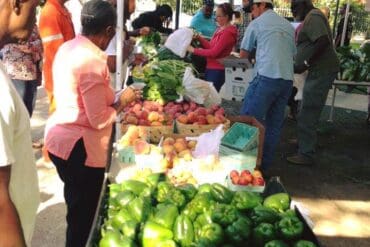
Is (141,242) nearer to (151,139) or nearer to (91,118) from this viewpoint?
(91,118)

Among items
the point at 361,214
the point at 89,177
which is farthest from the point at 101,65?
the point at 361,214

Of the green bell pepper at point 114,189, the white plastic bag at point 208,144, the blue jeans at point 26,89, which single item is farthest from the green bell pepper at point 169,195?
the blue jeans at point 26,89

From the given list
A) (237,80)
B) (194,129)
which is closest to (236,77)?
(237,80)

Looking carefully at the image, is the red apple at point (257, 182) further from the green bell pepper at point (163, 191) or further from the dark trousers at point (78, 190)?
the dark trousers at point (78, 190)

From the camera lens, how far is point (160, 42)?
6859 mm

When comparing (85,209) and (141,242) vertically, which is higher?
(141,242)

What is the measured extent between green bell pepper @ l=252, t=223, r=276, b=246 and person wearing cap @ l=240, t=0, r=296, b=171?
2.53 meters

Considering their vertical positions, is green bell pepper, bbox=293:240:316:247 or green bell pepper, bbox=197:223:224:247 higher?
green bell pepper, bbox=197:223:224:247

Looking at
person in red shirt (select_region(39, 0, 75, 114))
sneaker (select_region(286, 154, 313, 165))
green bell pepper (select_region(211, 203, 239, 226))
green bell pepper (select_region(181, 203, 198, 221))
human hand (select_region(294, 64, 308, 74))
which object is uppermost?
person in red shirt (select_region(39, 0, 75, 114))

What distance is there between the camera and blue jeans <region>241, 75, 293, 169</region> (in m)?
4.47

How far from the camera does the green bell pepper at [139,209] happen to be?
2.15 metres

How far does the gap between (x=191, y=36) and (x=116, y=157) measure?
3.03m

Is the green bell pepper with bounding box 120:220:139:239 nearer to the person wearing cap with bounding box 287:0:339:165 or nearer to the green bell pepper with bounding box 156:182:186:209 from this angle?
the green bell pepper with bounding box 156:182:186:209

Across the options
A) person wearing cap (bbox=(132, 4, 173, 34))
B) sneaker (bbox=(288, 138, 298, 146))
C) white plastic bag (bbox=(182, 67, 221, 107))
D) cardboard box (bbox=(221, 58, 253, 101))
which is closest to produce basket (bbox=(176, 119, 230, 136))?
white plastic bag (bbox=(182, 67, 221, 107))
